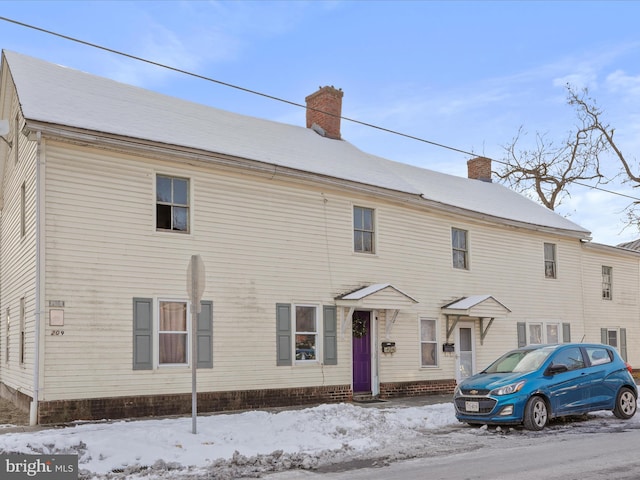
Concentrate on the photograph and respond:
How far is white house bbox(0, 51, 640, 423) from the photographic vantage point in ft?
43.4

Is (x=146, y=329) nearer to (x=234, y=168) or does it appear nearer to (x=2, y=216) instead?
(x=234, y=168)

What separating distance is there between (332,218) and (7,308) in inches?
339

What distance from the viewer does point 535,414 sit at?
12.0 m

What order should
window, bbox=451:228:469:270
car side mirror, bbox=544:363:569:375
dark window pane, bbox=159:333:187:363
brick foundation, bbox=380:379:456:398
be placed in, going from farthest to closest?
window, bbox=451:228:469:270 < brick foundation, bbox=380:379:456:398 < dark window pane, bbox=159:333:187:363 < car side mirror, bbox=544:363:569:375

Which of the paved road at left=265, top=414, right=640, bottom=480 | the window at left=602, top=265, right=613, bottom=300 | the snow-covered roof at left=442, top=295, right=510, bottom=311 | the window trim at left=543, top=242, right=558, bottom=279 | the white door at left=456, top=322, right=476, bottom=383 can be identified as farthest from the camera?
the window at left=602, top=265, right=613, bottom=300

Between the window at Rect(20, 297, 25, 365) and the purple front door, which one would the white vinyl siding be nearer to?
the purple front door

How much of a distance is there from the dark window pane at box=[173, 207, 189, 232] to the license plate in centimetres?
691

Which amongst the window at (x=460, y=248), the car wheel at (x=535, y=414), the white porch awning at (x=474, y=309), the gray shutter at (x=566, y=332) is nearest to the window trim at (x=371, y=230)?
the white porch awning at (x=474, y=309)

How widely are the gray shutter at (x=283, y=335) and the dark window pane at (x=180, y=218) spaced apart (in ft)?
9.73

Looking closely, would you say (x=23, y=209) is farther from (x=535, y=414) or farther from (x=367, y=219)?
(x=535, y=414)

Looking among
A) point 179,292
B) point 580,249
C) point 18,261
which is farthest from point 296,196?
point 580,249

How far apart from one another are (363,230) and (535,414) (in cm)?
762

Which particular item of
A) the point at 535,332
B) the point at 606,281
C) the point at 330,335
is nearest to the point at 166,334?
the point at 330,335

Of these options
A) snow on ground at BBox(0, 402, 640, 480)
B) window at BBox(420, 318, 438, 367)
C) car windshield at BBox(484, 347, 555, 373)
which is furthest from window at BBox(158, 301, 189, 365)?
window at BBox(420, 318, 438, 367)
